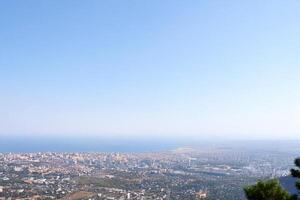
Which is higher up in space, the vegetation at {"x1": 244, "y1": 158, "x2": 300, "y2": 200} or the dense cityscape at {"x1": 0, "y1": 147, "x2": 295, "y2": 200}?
the vegetation at {"x1": 244, "y1": 158, "x2": 300, "y2": 200}

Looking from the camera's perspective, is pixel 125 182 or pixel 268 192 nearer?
pixel 268 192

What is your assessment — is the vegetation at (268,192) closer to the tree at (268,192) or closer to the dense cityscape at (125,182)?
the tree at (268,192)

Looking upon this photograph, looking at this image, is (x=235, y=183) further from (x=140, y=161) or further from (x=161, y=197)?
(x=140, y=161)

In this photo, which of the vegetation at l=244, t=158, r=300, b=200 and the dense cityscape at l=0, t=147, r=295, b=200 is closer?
the vegetation at l=244, t=158, r=300, b=200

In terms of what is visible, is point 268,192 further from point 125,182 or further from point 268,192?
point 125,182

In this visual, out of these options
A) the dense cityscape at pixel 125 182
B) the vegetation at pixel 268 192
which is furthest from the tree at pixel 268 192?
the dense cityscape at pixel 125 182

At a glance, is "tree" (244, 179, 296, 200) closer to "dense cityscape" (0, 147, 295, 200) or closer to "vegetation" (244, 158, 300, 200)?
"vegetation" (244, 158, 300, 200)

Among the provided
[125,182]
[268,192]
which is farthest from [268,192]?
[125,182]

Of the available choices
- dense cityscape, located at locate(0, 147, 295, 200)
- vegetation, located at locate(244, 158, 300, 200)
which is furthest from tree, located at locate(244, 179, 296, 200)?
dense cityscape, located at locate(0, 147, 295, 200)
